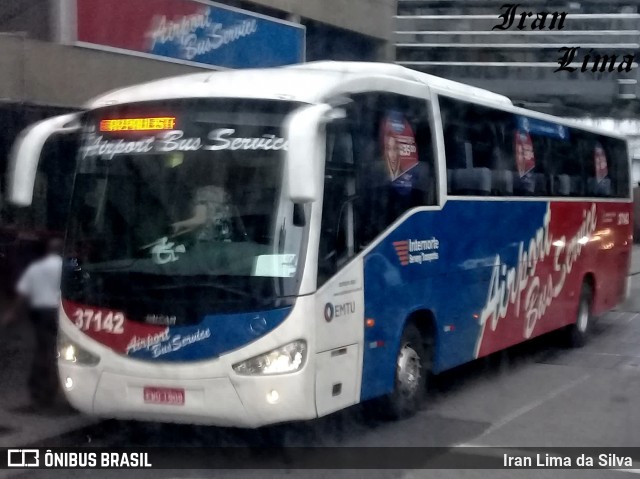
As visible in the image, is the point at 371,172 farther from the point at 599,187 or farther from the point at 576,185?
the point at 599,187

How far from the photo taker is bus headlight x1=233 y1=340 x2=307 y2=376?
22.9 feet

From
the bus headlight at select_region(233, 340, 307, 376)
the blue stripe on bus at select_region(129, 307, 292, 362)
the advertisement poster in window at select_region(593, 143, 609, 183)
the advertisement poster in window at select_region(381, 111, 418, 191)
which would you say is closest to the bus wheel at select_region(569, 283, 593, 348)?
the advertisement poster in window at select_region(593, 143, 609, 183)

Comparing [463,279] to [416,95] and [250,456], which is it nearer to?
[416,95]

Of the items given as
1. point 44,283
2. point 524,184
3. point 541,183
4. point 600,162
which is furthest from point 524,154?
point 44,283

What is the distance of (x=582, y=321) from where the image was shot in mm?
13906

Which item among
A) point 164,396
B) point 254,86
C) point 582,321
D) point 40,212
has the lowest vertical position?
point 582,321

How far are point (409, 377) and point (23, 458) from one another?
11.0ft

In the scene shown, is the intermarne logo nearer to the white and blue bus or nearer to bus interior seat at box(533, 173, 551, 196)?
the white and blue bus

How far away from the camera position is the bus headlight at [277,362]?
6973mm

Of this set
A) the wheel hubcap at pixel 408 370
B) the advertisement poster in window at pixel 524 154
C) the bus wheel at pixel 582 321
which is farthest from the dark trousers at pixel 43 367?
the bus wheel at pixel 582 321

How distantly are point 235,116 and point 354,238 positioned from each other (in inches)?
52.8

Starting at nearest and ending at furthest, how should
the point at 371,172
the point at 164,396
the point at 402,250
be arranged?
→ the point at 164,396 → the point at 371,172 → the point at 402,250

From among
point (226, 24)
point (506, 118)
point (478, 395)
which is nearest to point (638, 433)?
point (478, 395)

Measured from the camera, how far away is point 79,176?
7828 mm
